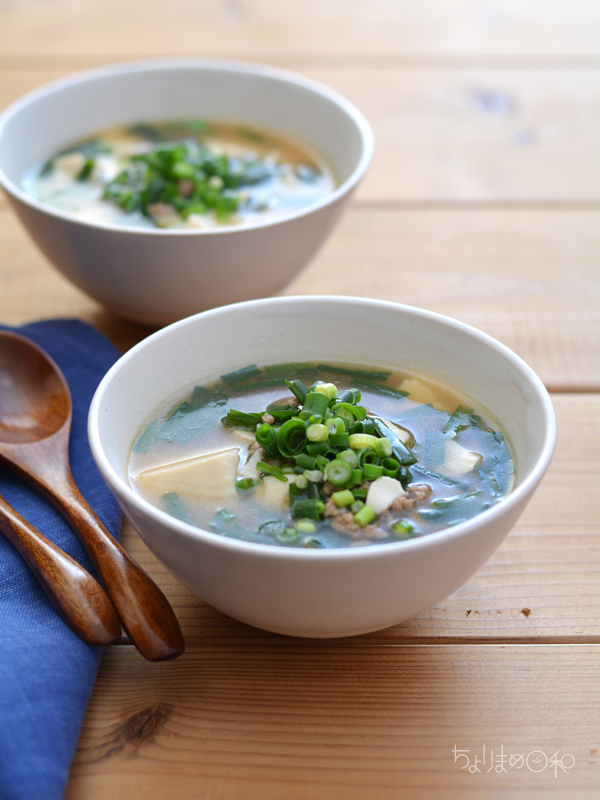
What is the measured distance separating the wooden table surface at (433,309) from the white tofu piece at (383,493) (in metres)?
0.23

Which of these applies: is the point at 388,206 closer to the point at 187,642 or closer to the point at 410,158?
the point at 410,158

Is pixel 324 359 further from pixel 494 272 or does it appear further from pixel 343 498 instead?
pixel 494 272

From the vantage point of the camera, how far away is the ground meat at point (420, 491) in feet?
4.17

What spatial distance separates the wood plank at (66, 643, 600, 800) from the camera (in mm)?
1110

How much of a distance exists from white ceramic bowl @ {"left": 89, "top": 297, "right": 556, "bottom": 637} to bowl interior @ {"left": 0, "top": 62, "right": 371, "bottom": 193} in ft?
2.79

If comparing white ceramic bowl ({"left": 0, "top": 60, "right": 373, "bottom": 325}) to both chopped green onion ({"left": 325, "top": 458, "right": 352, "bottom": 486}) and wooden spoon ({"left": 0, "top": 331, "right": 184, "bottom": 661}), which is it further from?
chopped green onion ({"left": 325, "top": 458, "right": 352, "bottom": 486})

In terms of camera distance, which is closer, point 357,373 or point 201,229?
point 357,373

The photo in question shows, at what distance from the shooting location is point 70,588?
122 centimetres

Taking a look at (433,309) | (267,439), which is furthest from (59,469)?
(433,309)

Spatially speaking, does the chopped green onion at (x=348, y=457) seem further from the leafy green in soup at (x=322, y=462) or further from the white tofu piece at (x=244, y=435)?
the white tofu piece at (x=244, y=435)

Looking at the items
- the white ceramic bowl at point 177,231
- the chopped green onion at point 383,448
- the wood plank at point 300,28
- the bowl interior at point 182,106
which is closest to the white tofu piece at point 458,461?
the chopped green onion at point 383,448

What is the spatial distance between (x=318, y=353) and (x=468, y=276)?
0.90m

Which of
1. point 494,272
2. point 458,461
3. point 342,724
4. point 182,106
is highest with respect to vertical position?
point 182,106

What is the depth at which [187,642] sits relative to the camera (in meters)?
1.29
